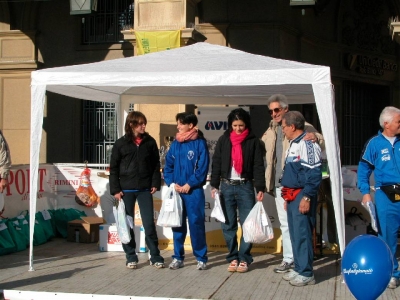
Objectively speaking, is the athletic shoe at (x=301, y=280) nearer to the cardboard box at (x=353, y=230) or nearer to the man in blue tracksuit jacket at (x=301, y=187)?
the man in blue tracksuit jacket at (x=301, y=187)

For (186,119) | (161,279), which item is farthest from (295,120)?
(161,279)

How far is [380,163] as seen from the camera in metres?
6.90

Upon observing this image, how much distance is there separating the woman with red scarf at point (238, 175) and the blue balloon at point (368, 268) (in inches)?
100

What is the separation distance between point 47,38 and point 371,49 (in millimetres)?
8361

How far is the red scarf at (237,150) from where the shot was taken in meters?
7.82

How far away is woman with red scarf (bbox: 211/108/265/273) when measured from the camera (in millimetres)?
7832

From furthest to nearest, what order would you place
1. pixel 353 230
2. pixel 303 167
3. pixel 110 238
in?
pixel 353 230
pixel 110 238
pixel 303 167

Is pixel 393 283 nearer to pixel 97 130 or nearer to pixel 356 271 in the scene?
pixel 356 271

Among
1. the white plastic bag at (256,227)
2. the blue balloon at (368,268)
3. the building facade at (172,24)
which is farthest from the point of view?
the building facade at (172,24)

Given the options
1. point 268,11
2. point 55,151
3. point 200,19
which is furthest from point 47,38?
point 268,11

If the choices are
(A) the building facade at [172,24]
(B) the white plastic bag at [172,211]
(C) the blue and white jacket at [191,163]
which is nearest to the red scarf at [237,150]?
(C) the blue and white jacket at [191,163]

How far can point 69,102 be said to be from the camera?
15531mm

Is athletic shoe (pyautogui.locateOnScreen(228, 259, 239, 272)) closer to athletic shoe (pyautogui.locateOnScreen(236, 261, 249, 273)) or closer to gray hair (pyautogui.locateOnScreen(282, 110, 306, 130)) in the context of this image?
athletic shoe (pyautogui.locateOnScreen(236, 261, 249, 273))

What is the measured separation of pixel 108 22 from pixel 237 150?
8491mm
